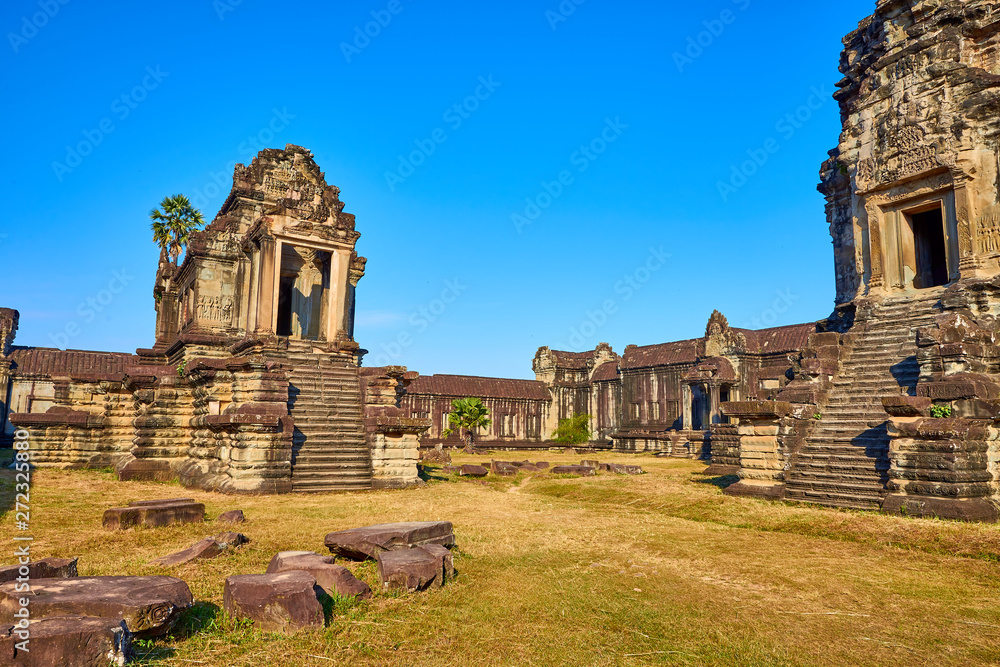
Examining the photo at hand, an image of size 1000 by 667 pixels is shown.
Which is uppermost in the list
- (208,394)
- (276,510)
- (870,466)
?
(208,394)

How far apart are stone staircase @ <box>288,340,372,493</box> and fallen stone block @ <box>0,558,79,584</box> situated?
8955 mm

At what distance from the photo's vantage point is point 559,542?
8984 millimetres

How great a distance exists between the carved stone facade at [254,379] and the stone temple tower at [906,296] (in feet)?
32.6

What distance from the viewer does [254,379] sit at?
15875 millimetres

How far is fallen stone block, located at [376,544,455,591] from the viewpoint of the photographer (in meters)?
6.18

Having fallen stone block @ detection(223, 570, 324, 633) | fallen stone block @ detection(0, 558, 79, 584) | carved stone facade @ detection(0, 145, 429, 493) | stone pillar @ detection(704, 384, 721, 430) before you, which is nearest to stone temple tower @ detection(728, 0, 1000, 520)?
carved stone facade @ detection(0, 145, 429, 493)

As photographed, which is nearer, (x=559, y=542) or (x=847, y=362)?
(x=559, y=542)

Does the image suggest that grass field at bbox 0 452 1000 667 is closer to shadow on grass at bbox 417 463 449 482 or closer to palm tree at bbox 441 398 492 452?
shadow on grass at bbox 417 463 449 482

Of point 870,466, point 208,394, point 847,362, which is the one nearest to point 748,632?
point 870,466

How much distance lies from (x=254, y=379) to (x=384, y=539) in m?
9.85

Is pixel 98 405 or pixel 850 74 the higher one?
pixel 850 74

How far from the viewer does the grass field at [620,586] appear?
4793 millimetres

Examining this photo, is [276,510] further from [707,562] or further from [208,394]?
[707,562]

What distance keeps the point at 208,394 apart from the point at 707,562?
13964mm
